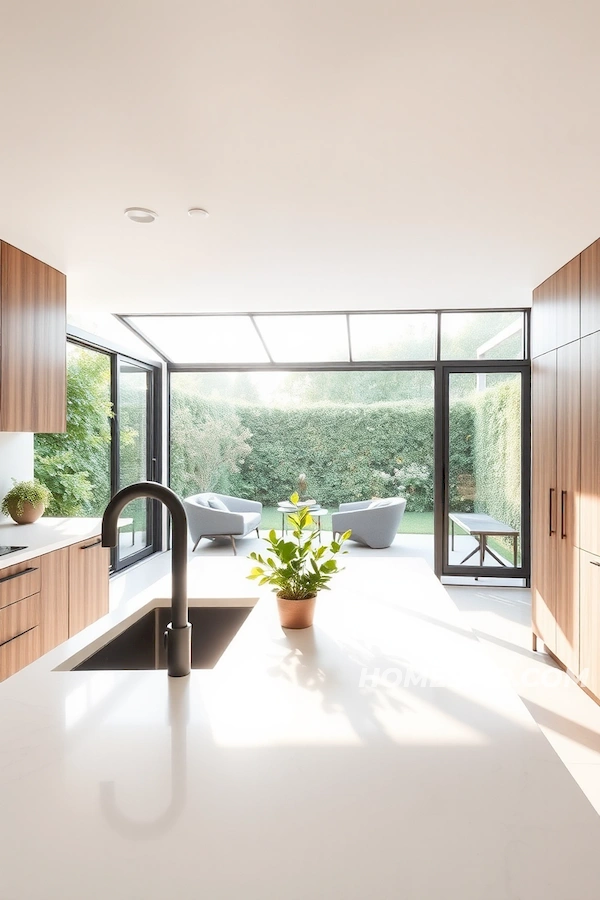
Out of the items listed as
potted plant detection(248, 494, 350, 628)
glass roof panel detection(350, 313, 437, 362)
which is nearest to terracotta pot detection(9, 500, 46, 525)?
potted plant detection(248, 494, 350, 628)

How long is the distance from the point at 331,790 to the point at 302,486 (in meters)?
7.50

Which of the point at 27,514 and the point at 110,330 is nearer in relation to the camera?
the point at 27,514

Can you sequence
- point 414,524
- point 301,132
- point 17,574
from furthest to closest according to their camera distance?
point 414,524
point 17,574
point 301,132

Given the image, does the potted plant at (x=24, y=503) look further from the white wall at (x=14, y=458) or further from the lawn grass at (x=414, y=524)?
the lawn grass at (x=414, y=524)

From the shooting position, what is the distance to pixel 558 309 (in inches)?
144

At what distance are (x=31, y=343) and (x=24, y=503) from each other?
40.3 inches

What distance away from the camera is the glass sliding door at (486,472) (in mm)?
5559

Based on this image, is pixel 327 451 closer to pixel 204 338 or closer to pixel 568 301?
pixel 204 338

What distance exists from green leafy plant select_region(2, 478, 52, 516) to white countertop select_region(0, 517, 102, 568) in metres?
0.10

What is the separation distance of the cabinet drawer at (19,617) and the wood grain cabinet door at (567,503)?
3014 millimetres

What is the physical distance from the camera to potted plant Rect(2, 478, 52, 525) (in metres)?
3.67

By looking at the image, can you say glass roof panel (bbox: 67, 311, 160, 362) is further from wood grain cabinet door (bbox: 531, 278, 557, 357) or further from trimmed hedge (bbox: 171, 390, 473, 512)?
wood grain cabinet door (bbox: 531, 278, 557, 357)

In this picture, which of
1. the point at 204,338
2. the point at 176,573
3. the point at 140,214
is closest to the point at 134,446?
the point at 204,338

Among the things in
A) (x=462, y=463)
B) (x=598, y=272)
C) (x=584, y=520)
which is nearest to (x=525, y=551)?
(x=462, y=463)
